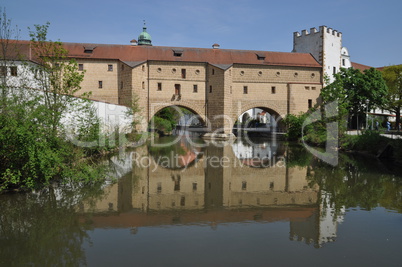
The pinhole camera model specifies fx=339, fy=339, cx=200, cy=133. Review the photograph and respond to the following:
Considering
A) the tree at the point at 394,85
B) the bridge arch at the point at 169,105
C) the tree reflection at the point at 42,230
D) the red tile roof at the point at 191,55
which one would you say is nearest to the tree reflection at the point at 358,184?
the tree reflection at the point at 42,230

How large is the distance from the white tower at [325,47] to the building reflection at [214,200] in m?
26.8

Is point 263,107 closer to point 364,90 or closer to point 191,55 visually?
point 191,55

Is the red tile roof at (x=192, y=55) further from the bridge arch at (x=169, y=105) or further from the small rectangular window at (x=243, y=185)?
the small rectangular window at (x=243, y=185)

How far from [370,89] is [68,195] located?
114 feet

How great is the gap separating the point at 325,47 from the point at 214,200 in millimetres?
33436

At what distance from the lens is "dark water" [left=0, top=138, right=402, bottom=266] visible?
571cm

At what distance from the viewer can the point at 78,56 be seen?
3306cm

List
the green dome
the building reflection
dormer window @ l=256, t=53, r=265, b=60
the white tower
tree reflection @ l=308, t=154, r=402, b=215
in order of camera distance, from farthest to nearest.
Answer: the green dome, the white tower, dormer window @ l=256, t=53, r=265, b=60, tree reflection @ l=308, t=154, r=402, b=215, the building reflection

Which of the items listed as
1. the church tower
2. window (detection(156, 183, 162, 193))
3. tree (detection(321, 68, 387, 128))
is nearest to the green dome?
the church tower

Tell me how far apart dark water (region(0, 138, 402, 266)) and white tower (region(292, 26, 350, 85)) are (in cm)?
2781

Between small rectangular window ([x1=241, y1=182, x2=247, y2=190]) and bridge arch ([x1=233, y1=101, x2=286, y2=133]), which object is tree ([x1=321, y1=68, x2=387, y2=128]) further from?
small rectangular window ([x1=241, y1=182, x2=247, y2=190])

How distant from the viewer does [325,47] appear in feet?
124

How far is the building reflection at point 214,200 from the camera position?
7551 millimetres

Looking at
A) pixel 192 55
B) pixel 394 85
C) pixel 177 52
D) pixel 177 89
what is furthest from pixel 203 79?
pixel 394 85
